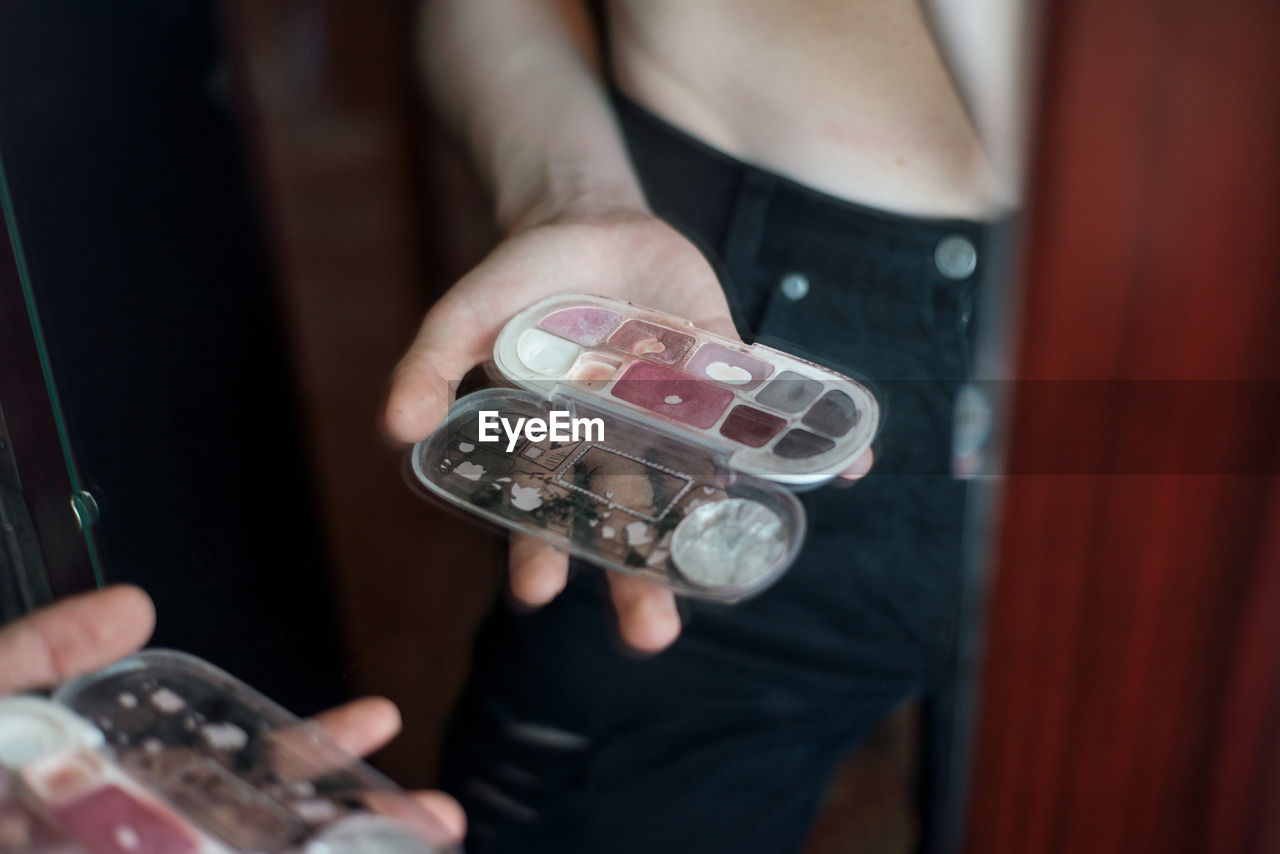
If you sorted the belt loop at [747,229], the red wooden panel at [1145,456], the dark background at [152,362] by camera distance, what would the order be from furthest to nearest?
the belt loop at [747,229], the dark background at [152,362], the red wooden panel at [1145,456]

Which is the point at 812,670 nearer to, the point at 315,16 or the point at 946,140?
the point at 946,140

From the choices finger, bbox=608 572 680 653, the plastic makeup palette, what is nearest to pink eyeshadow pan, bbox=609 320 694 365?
the plastic makeup palette

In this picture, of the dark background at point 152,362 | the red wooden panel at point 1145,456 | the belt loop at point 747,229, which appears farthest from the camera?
the belt loop at point 747,229

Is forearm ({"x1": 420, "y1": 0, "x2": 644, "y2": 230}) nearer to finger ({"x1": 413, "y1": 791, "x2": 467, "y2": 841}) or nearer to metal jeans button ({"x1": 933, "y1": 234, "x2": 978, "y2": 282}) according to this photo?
metal jeans button ({"x1": 933, "y1": 234, "x2": 978, "y2": 282})

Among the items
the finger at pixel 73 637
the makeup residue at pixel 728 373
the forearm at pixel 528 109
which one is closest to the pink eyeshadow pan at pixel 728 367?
the makeup residue at pixel 728 373

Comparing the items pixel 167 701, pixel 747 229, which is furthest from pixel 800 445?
pixel 167 701

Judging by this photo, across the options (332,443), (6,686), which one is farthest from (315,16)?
(6,686)

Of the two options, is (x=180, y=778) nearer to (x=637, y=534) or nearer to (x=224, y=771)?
(x=224, y=771)

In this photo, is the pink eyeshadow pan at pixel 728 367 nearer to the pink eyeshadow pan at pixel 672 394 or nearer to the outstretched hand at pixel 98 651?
the pink eyeshadow pan at pixel 672 394
